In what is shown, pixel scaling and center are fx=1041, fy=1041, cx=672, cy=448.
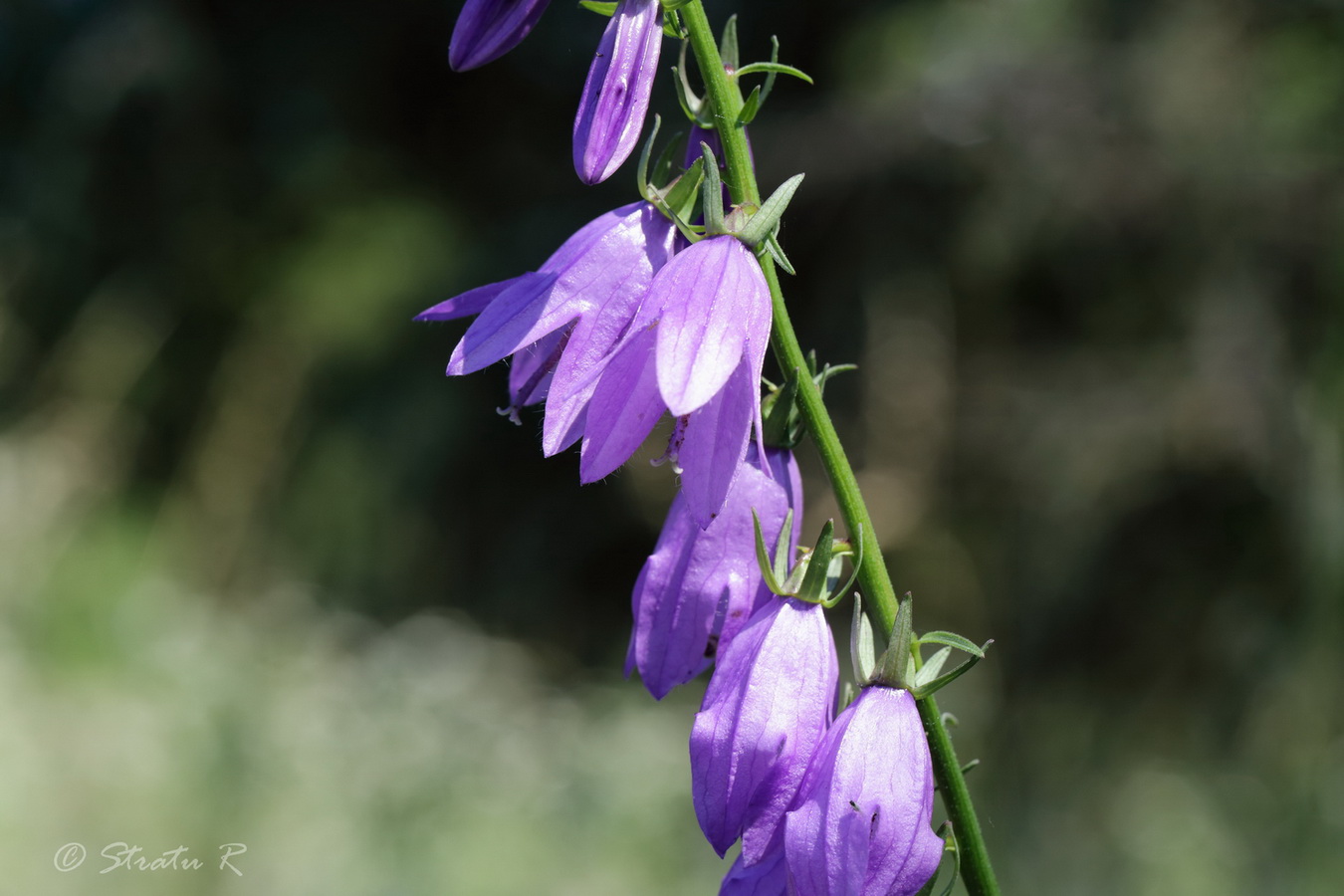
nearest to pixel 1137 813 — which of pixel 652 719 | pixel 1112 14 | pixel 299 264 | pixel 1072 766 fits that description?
pixel 1072 766

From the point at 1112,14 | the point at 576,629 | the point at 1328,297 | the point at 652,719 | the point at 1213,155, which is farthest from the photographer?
the point at 576,629

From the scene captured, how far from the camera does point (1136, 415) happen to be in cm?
581

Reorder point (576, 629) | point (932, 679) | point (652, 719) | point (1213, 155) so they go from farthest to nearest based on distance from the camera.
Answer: point (576, 629) → point (652, 719) → point (1213, 155) → point (932, 679)

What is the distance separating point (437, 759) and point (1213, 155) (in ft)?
17.7

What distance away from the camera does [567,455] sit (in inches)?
297

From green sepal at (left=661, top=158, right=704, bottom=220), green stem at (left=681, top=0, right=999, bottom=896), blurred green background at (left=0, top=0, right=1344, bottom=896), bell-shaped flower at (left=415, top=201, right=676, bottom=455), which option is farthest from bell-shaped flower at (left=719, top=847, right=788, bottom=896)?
blurred green background at (left=0, top=0, right=1344, bottom=896)

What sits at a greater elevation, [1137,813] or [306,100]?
[306,100]

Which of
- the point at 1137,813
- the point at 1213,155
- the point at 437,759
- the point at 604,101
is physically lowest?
the point at 1137,813

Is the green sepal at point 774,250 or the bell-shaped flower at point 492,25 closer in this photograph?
the green sepal at point 774,250

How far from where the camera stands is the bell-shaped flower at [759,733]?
1.16m

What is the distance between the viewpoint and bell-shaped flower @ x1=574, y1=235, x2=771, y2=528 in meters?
1.11

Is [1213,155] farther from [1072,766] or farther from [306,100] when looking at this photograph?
[306,100]

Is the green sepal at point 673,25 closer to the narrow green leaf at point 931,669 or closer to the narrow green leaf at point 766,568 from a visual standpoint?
the narrow green leaf at point 766,568

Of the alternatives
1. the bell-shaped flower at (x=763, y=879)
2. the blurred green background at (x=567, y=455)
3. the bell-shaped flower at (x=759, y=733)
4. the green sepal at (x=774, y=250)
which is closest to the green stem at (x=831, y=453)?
the green sepal at (x=774, y=250)
